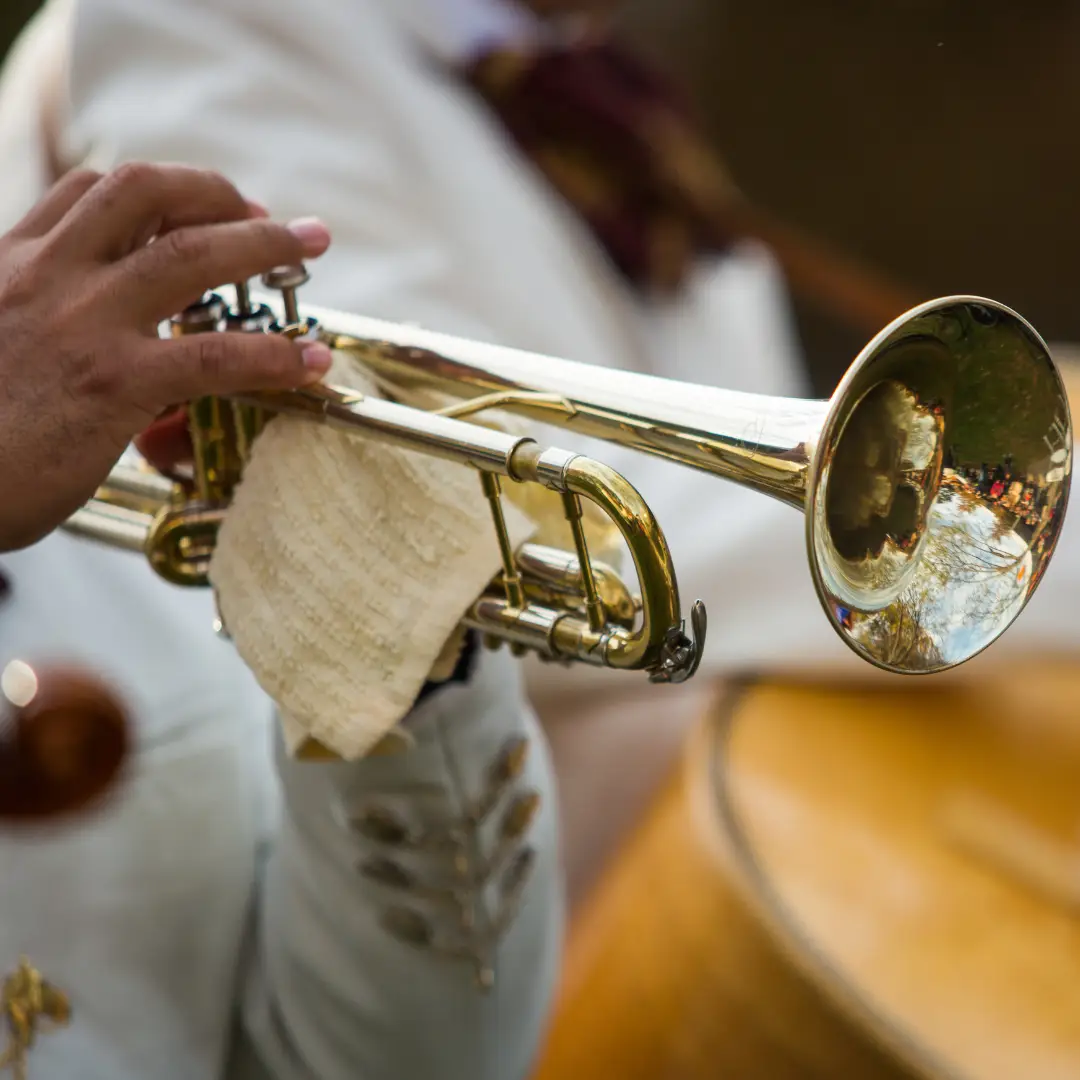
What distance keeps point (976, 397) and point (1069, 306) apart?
196cm

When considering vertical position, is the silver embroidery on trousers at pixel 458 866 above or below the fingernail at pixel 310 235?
below

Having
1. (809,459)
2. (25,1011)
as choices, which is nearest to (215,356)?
(809,459)

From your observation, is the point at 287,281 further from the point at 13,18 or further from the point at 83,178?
the point at 13,18

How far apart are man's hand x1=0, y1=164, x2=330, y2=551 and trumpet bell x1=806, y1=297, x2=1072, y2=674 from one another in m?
0.23

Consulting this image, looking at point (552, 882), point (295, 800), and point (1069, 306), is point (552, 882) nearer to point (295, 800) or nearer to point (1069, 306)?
point (295, 800)

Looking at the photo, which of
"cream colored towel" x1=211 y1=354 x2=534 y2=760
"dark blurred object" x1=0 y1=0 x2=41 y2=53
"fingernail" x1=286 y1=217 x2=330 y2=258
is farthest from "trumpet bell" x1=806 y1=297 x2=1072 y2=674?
"dark blurred object" x1=0 y1=0 x2=41 y2=53

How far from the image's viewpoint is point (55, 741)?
65cm

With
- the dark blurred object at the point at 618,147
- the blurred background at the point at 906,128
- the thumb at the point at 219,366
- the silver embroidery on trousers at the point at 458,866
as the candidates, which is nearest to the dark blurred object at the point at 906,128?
the blurred background at the point at 906,128

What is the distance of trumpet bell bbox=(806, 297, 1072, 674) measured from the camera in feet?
1.58

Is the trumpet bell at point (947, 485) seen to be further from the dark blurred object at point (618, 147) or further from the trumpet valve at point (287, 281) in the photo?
the dark blurred object at point (618, 147)

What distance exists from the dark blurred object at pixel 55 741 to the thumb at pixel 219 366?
0.78ft

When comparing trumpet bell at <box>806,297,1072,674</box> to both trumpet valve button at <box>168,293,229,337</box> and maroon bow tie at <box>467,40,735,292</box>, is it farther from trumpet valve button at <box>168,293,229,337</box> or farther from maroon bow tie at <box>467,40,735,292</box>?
maroon bow tie at <box>467,40,735,292</box>

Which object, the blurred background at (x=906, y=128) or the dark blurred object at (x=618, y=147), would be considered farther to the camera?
the blurred background at (x=906, y=128)

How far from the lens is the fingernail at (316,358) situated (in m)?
0.52
